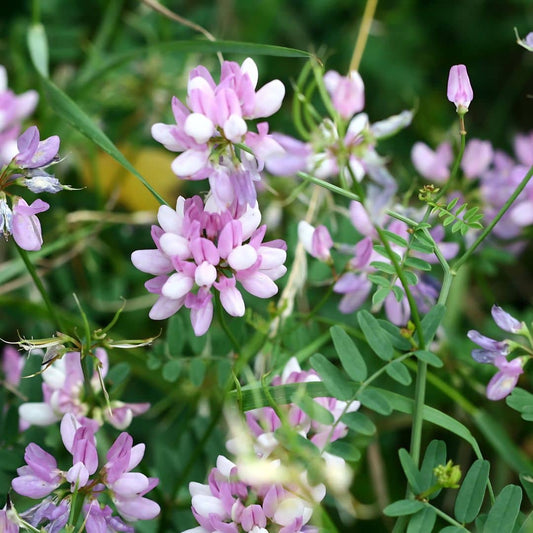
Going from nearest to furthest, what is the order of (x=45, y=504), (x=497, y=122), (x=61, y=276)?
1. (x=45, y=504)
2. (x=61, y=276)
3. (x=497, y=122)

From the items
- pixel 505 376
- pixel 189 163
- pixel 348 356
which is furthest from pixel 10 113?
pixel 505 376

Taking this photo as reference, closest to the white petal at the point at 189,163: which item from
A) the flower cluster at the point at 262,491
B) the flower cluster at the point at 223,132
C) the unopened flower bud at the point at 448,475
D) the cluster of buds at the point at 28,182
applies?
the flower cluster at the point at 223,132

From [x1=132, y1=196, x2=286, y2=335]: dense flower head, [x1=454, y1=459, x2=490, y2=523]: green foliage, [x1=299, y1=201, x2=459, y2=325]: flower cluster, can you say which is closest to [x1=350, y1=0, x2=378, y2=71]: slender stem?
[x1=299, y1=201, x2=459, y2=325]: flower cluster

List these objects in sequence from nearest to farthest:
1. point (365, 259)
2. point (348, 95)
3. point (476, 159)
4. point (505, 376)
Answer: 1. point (505, 376)
2. point (365, 259)
3. point (348, 95)
4. point (476, 159)

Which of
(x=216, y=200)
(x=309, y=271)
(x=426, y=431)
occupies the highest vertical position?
(x=216, y=200)

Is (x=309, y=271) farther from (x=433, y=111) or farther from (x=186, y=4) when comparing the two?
(x=186, y=4)

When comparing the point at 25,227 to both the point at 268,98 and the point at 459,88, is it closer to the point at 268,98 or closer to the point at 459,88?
the point at 268,98

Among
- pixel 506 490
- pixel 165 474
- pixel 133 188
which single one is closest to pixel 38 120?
pixel 133 188
